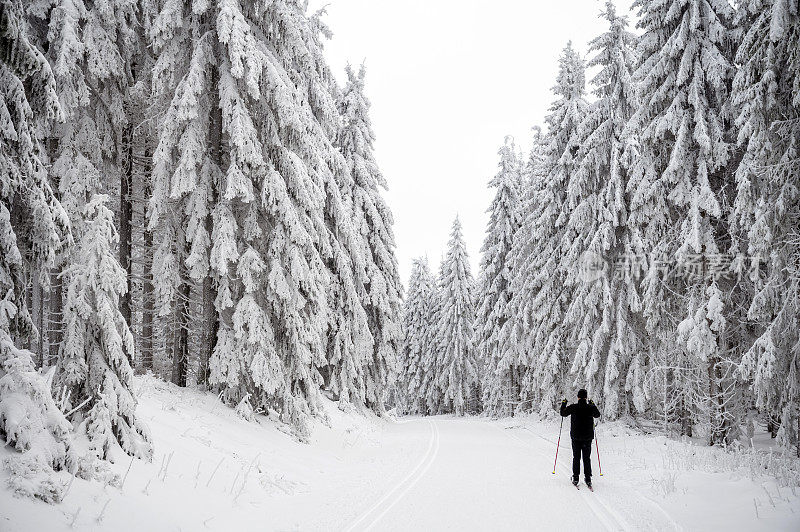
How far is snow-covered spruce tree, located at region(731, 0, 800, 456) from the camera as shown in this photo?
36.8 ft

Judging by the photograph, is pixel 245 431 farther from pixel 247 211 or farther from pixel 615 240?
pixel 615 240

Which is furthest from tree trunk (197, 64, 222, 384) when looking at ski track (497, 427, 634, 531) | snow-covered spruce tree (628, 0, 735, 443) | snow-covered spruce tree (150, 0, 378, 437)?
snow-covered spruce tree (628, 0, 735, 443)

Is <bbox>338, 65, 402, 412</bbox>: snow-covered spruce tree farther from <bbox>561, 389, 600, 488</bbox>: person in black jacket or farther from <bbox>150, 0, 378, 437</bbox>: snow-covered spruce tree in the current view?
<bbox>561, 389, 600, 488</bbox>: person in black jacket

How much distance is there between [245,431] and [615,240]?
16.2m

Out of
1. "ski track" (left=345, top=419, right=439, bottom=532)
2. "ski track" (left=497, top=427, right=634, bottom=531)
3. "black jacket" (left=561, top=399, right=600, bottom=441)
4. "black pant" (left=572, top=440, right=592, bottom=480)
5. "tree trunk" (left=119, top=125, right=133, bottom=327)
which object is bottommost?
"ski track" (left=345, top=419, right=439, bottom=532)

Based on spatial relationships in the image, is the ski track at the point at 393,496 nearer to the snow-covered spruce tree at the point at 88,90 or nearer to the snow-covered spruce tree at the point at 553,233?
the snow-covered spruce tree at the point at 88,90

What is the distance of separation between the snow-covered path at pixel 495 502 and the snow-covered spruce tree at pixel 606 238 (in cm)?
703

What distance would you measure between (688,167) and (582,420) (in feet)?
31.8

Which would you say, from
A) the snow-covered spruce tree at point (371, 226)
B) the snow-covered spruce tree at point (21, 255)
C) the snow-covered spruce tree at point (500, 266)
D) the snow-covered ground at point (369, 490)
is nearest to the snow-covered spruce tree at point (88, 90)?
the snow-covered ground at point (369, 490)

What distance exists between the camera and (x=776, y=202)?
37.2 ft

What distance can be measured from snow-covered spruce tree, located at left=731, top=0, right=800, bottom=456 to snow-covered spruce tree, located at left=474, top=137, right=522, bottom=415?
20347 millimetres

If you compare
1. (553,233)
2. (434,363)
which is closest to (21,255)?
(553,233)

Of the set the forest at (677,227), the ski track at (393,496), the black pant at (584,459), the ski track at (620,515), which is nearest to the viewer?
the ski track at (620,515)

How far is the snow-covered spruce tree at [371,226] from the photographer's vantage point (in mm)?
25094
